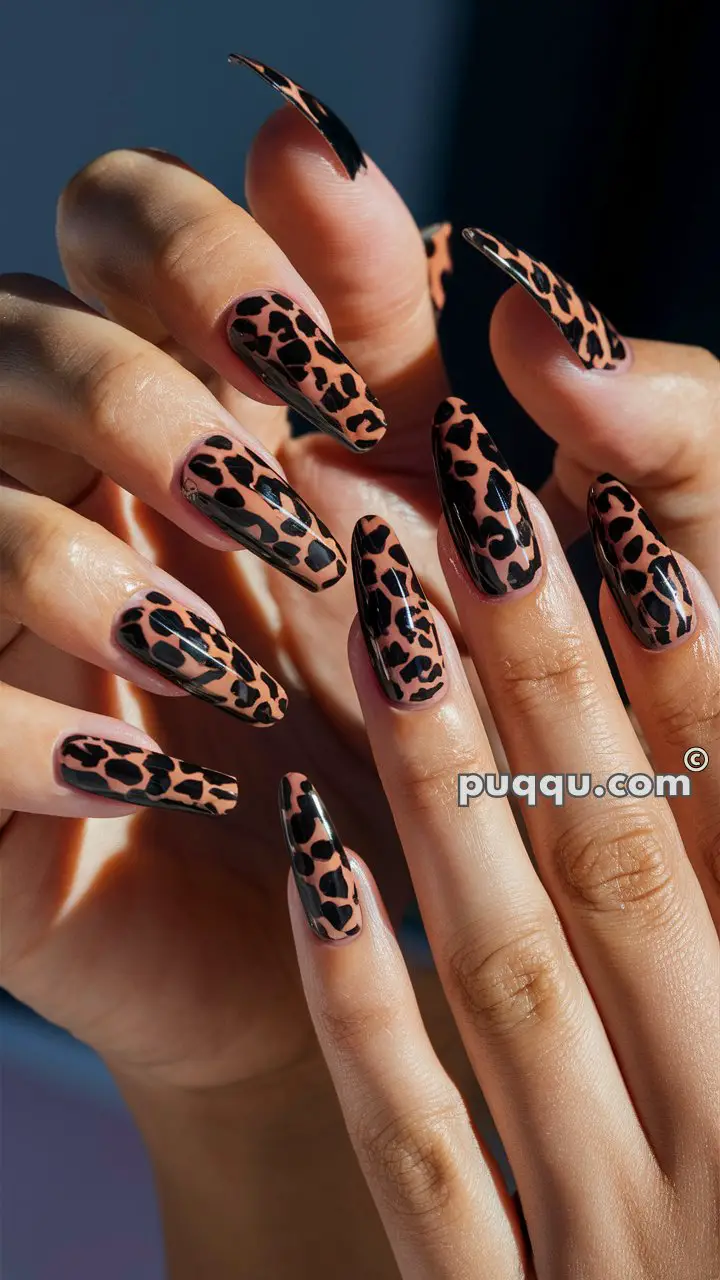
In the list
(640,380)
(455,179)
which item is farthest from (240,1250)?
(455,179)

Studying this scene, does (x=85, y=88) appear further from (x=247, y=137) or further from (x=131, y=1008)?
(x=131, y=1008)

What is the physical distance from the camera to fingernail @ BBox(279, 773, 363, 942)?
774 mm

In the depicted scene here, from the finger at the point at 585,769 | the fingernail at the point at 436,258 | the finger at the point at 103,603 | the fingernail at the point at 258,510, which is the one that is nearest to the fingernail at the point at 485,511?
the finger at the point at 585,769

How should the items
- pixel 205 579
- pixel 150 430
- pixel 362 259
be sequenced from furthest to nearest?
pixel 205 579, pixel 362 259, pixel 150 430

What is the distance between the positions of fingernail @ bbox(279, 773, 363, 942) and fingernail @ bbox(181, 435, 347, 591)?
183mm

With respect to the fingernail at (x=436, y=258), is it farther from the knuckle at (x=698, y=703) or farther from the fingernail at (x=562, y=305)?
the knuckle at (x=698, y=703)

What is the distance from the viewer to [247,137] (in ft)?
4.28

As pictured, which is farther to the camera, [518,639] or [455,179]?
[455,179]

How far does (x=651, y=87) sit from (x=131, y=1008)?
1729 mm

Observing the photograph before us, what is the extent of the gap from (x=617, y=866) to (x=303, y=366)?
19.0 inches

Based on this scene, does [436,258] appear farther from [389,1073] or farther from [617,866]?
[389,1073]

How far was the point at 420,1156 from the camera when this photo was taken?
0.78 m

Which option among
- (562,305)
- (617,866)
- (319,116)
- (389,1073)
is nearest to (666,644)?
(617,866)

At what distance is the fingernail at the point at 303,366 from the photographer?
727 millimetres
